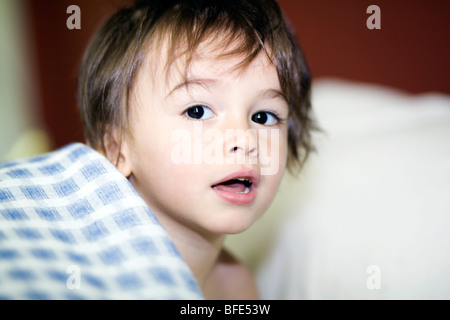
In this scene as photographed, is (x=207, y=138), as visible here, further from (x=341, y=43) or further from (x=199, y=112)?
(x=341, y=43)

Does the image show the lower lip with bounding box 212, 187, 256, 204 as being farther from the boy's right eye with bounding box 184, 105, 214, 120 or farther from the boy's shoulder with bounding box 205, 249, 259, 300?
the boy's shoulder with bounding box 205, 249, 259, 300

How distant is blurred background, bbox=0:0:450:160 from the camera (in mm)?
1474

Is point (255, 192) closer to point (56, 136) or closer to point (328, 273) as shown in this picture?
point (328, 273)

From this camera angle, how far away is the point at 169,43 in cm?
63

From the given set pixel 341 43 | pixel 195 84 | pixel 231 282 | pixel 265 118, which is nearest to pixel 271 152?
pixel 265 118

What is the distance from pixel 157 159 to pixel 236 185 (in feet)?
0.51

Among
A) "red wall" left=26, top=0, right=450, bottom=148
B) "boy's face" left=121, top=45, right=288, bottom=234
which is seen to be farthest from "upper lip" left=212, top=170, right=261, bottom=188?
"red wall" left=26, top=0, right=450, bottom=148

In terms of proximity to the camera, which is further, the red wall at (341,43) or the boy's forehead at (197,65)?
the red wall at (341,43)

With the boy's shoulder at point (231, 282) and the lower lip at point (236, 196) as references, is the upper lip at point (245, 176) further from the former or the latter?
the boy's shoulder at point (231, 282)

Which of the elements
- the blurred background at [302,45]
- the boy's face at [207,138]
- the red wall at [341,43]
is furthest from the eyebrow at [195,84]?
the blurred background at [302,45]

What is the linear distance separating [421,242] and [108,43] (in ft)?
2.41

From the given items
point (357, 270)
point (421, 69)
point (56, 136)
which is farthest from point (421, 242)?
point (56, 136)

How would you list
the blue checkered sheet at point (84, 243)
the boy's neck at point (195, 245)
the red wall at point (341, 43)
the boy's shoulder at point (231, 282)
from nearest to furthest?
the blue checkered sheet at point (84, 243), the boy's neck at point (195, 245), the boy's shoulder at point (231, 282), the red wall at point (341, 43)

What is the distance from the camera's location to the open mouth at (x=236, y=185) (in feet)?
2.12
